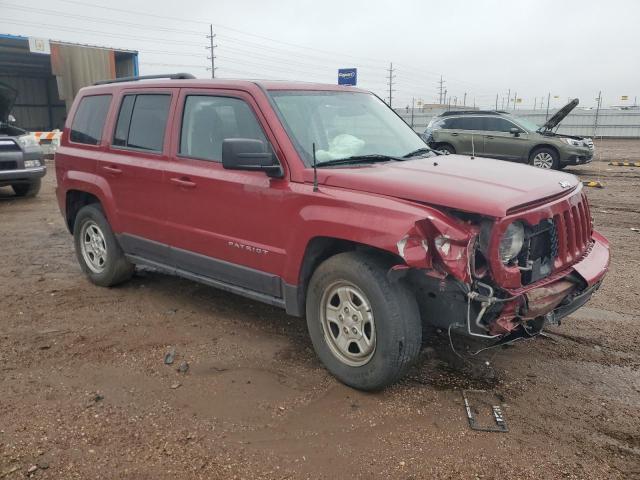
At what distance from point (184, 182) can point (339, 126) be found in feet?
4.23

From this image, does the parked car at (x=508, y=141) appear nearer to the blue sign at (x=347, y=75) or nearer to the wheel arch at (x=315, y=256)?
the blue sign at (x=347, y=75)

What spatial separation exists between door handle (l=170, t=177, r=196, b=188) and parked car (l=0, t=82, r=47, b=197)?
7438mm

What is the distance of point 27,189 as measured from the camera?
11195mm

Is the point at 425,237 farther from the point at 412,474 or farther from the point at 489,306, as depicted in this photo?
the point at 412,474

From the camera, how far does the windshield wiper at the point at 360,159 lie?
12.3 feet

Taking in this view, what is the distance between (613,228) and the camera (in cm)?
809

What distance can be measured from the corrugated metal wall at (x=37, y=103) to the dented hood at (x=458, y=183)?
29.9 metres

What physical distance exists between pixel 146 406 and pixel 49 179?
503 inches

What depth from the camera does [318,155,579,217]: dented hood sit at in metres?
3.01

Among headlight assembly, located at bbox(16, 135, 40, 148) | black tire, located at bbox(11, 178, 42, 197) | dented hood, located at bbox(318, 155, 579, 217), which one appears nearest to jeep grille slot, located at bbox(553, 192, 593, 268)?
dented hood, located at bbox(318, 155, 579, 217)

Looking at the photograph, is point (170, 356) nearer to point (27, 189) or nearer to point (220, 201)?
point (220, 201)

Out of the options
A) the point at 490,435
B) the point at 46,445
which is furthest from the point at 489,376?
the point at 46,445

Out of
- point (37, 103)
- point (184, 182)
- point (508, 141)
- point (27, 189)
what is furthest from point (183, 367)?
point (37, 103)

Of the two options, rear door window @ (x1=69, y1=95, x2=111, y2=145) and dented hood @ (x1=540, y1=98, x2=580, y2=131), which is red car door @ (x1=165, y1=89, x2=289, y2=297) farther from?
dented hood @ (x1=540, y1=98, x2=580, y2=131)
